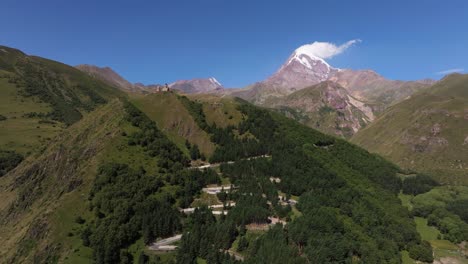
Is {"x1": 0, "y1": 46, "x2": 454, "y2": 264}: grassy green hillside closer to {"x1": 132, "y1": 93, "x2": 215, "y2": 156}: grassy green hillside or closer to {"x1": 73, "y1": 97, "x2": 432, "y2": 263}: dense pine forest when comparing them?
{"x1": 73, "y1": 97, "x2": 432, "y2": 263}: dense pine forest

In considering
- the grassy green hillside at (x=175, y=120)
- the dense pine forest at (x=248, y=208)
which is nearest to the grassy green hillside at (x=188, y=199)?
the dense pine forest at (x=248, y=208)

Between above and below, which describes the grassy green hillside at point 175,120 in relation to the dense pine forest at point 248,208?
above

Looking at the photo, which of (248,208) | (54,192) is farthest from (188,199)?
(54,192)

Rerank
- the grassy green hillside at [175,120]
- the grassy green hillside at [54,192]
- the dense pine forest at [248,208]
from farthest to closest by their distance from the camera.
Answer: the grassy green hillside at [175,120]
the grassy green hillside at [54,192]
the dense pine forest at [248,208]

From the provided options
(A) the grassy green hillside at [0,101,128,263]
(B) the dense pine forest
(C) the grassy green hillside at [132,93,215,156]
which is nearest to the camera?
(B) the dense pine forest

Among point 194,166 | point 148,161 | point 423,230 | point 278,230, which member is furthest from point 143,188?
point 423,230

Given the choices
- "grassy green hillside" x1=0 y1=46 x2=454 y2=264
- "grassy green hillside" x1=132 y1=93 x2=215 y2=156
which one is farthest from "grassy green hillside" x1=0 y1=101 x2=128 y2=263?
"grassy green hillside" x1=132 y1=93 x2=215 y2=156

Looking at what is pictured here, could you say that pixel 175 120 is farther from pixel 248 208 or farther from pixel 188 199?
pixel 248 208

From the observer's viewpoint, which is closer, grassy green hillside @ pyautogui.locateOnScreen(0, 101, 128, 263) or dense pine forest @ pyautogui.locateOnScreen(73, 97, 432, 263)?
dense pine forest @ pyautogui.locateOnScreen(73, 97, 432, 263)

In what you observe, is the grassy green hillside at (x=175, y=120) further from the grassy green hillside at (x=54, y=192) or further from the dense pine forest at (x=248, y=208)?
the grassy green hillside at (x=54, y=192)

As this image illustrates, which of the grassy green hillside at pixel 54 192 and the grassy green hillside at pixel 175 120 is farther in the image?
the grassy green hillside at pixel 175 120

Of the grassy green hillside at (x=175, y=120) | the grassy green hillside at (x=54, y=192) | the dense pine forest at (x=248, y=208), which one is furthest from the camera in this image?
the grassy green hillside at (x=175, y=120)
